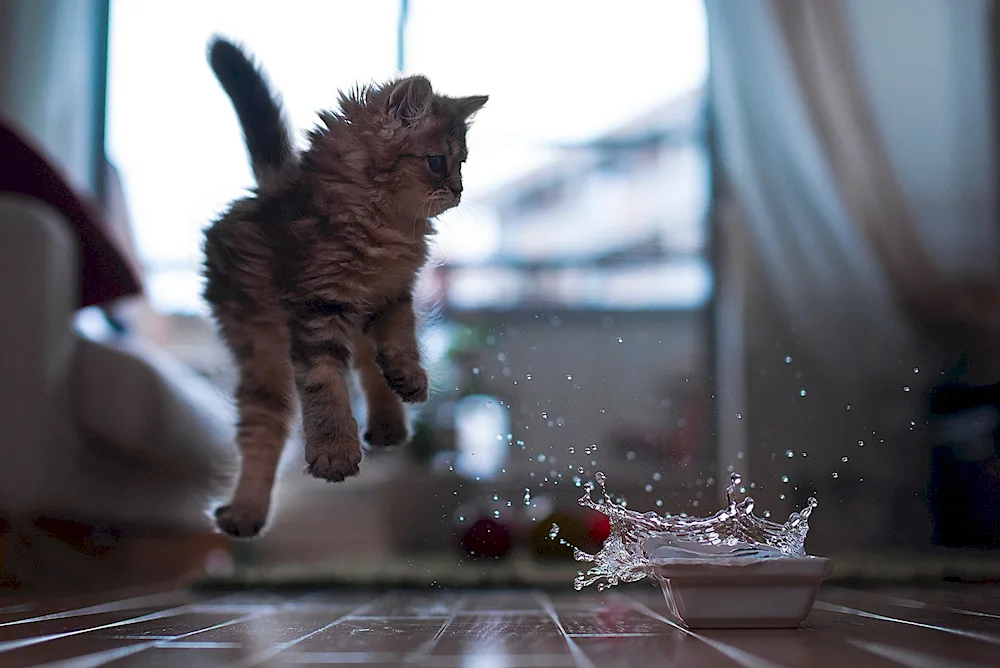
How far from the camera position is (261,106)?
3.60 ft

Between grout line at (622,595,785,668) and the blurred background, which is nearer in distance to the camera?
grout line at (622,595,785,668)

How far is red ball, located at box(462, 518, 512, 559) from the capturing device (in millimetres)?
2336

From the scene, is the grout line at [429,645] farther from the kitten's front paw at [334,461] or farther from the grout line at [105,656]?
the grout line at [105,656]

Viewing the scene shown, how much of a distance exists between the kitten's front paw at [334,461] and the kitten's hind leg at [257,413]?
165 millimetres

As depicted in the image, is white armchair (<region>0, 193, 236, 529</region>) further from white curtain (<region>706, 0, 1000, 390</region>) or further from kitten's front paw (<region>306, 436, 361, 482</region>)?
white curtain (<region>706, 0, 1000, 390</region>)

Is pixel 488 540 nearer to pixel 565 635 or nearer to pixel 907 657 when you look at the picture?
pixel 565 635

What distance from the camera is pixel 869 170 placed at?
2486 millimetres

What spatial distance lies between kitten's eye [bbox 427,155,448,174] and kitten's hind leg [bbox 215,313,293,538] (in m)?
0.27

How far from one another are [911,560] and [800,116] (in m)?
1.26

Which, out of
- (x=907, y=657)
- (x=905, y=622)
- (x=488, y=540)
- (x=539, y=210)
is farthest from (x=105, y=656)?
(x=539, y=210)

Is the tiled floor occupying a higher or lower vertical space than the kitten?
lower

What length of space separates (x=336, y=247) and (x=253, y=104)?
0.22 meters

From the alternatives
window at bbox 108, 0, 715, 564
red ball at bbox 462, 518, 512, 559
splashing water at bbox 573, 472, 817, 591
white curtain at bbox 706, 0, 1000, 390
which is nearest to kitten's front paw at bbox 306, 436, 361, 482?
splashing water at bbox 573, 472, 817, 591

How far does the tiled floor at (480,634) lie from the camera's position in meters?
1.01
